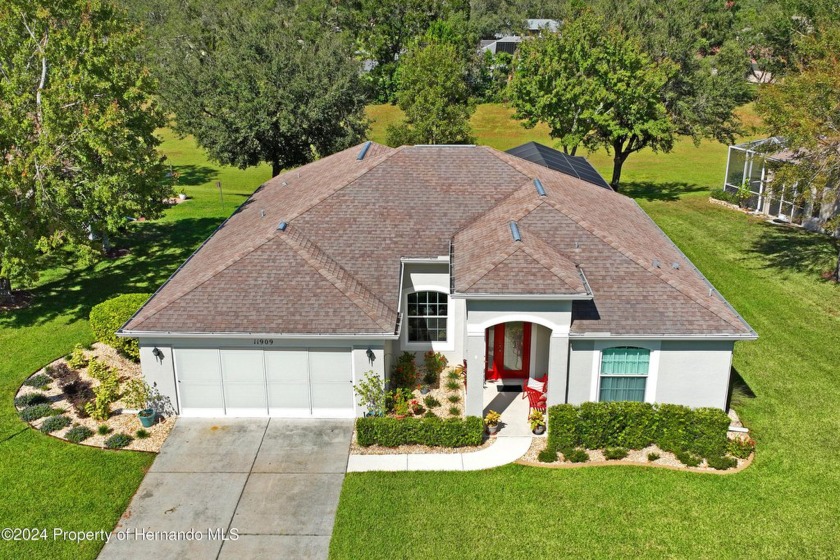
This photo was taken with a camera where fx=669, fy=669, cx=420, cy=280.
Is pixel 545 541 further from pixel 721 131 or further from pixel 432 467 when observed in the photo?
pixel 721 131

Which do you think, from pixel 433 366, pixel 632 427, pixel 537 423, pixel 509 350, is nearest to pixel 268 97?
pixel 433 366

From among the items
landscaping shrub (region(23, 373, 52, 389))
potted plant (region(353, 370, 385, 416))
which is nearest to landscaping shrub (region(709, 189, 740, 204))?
potted plant (region(353, 370, 385, 416))

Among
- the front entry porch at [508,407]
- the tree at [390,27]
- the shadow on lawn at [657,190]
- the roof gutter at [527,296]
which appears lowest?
the front entry porch at [508,407]

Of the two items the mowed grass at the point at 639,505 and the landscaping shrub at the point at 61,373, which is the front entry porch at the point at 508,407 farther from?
the landscaping shrub at the point at 61,373

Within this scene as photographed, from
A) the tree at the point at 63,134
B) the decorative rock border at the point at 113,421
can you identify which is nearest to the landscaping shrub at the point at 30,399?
the decorative rock border at the point at 113,421

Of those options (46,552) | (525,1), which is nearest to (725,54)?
(46,552)

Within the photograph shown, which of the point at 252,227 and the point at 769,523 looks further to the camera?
the point at 252,227
